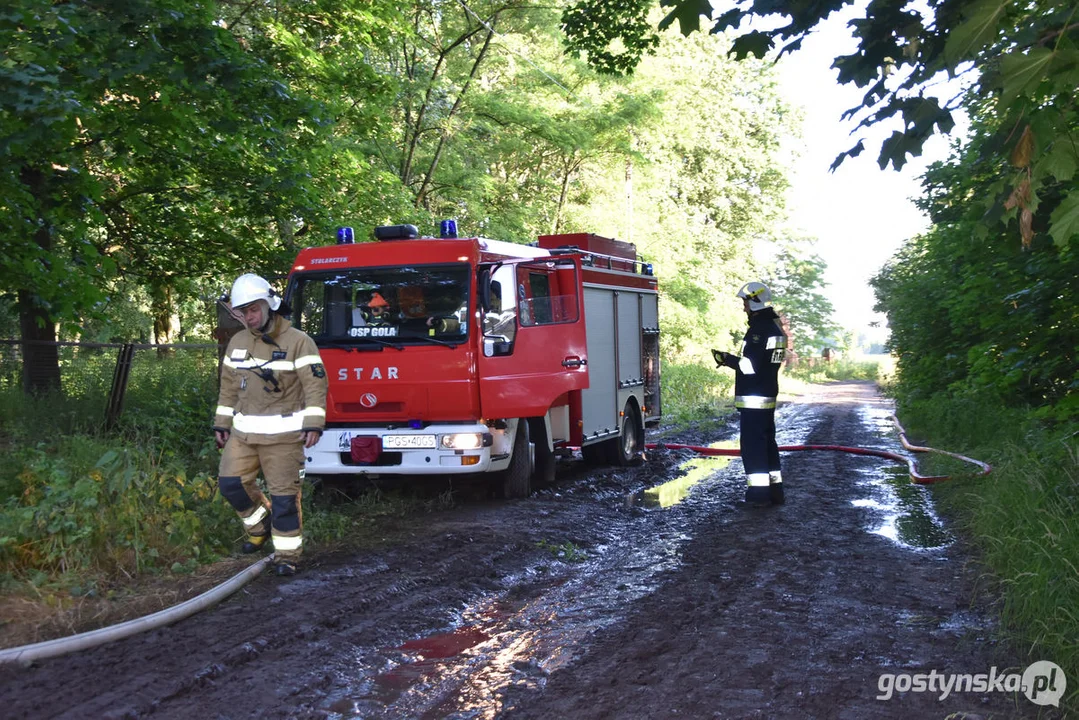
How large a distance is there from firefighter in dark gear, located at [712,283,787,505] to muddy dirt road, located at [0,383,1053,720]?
835 mm

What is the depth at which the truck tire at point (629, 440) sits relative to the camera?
41.6 ft

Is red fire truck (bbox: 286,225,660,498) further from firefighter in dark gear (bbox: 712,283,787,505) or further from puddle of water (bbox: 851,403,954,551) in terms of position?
puddle of water (bbox: 851,403,954,551)

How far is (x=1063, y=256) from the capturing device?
8156 millimetres

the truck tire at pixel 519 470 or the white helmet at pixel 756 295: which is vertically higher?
the white helmet at pixel 756 295

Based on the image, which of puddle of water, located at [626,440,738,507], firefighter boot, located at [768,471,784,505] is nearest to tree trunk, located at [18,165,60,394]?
puddle of water, located at [626,440,738,507]

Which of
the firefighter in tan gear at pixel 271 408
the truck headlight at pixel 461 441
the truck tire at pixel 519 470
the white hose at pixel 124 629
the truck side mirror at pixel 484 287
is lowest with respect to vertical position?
the white hose at pixel 124 629

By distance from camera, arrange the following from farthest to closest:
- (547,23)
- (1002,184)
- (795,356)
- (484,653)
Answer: (795,356) < (547,23) < (484,653) < (1002,184)

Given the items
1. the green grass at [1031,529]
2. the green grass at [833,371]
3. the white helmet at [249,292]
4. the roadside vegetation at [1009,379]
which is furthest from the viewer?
the green grass at [833,371]

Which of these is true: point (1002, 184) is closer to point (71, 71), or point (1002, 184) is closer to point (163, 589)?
point (163, 589)

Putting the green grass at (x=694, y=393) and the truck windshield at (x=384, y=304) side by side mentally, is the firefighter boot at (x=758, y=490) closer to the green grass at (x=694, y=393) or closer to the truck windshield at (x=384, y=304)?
the truck windshield at (x=384, y=304)

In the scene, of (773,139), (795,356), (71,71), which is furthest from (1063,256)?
(795,356)

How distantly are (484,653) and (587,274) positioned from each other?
6.90 m

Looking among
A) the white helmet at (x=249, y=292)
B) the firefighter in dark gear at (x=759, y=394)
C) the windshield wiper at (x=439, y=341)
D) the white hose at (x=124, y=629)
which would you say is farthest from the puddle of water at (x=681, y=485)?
the white hose at (x=124, y=629)

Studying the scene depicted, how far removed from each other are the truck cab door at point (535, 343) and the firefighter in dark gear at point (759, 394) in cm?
159
